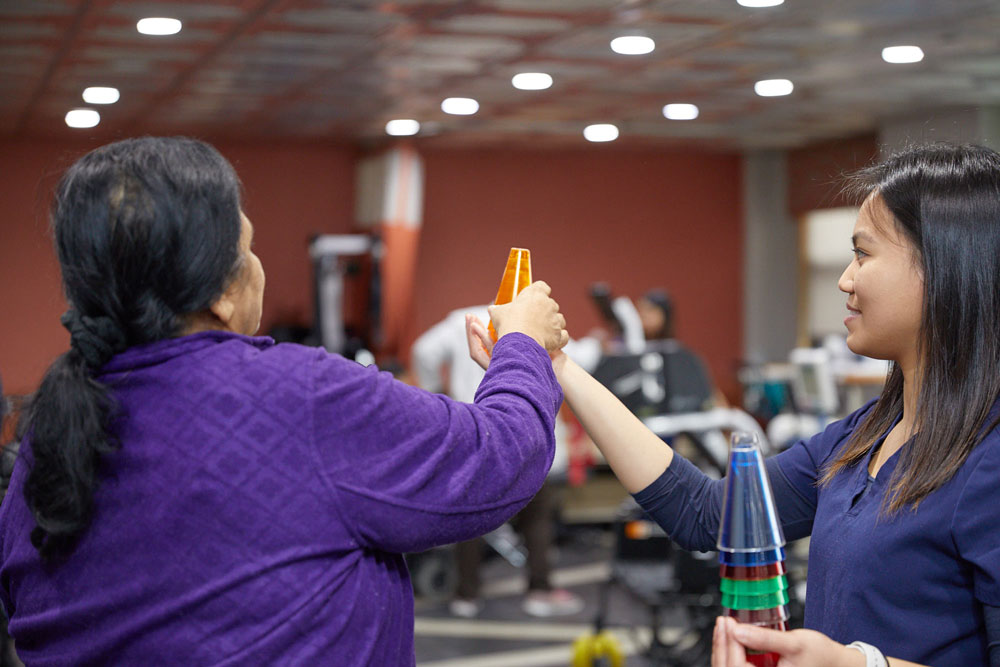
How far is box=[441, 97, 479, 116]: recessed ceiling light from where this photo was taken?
7.50 meters

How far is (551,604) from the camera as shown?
→ 5793 mm

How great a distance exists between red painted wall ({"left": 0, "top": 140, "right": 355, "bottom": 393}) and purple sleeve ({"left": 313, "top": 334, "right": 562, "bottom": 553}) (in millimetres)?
7782

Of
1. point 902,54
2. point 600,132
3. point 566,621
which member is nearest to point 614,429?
point 566,621

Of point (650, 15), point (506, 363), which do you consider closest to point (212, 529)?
point (506, 363)

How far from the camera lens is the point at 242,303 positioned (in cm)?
105

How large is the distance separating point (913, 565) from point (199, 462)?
2.32 ft

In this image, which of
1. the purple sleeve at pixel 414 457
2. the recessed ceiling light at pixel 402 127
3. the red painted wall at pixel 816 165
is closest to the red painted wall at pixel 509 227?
the red painted wall at pixel 816 165

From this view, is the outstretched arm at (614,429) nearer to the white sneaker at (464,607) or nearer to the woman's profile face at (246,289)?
the woman's profile face at (246,289)

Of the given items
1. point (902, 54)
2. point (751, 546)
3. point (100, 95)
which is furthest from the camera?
point (100, 95)

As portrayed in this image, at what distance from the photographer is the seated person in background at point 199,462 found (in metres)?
0.96

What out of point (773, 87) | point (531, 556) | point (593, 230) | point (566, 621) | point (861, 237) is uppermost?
point (773, 87)

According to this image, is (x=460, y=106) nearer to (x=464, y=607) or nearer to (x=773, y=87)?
(x=773, y=87)

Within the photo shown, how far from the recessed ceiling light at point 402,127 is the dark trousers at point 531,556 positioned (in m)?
3.63

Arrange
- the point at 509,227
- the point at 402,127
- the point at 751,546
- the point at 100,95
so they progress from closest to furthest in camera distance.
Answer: the point at 751,546, the point at 100,95, the point at 402,127, the point at 509,227
